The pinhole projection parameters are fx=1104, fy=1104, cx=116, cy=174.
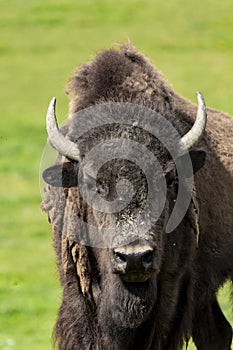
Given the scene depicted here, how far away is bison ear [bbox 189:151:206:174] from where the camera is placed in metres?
8.05

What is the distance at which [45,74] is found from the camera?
29.5 metres

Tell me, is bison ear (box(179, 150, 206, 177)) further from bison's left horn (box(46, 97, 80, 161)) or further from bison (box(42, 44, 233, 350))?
bison's left horn (box(46, 97, 80, 161))

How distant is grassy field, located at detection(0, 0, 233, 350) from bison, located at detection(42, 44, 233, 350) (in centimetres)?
202

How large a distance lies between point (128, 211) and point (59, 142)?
0.80 m

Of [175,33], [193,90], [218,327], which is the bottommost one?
[218,327]

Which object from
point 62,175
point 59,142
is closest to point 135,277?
point 62,175

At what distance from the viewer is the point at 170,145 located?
7.72 m

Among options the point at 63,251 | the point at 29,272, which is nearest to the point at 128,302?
the point at 63,251

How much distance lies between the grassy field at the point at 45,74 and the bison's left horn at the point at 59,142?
301cm

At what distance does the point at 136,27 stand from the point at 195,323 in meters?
27.0

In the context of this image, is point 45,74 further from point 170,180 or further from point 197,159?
point 170,180

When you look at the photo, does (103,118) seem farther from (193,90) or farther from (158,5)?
(158,5)

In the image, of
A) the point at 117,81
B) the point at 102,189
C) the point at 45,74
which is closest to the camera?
the point at 102,189

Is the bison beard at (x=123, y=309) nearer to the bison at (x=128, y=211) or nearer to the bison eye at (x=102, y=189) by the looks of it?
the bison at (x=128, y=211)
